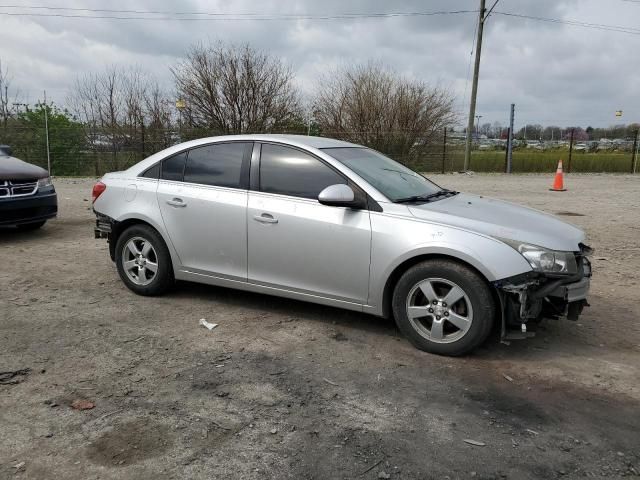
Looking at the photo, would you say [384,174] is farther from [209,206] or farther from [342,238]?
[209,206]

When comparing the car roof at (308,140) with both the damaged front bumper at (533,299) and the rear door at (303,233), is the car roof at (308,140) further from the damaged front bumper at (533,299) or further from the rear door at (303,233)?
the damaged front bumper at (533,299)

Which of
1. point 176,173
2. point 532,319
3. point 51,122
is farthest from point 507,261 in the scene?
point 51,122

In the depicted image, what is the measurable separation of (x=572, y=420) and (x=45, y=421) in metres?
3.01

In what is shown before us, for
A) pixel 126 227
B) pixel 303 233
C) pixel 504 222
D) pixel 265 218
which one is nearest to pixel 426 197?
pixel 504 222

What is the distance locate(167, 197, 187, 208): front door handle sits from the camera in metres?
5.10

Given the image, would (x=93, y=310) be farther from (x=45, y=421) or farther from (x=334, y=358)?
(x=334, y=358)

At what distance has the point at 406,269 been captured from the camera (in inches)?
166

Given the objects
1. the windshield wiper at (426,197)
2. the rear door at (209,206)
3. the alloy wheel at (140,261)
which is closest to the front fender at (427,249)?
the windshield wiper at (426,197)

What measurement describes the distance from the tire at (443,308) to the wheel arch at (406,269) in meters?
0.03

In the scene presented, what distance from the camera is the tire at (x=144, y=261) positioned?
17.3 ft

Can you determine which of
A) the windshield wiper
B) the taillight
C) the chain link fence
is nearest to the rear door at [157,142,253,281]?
the taillight

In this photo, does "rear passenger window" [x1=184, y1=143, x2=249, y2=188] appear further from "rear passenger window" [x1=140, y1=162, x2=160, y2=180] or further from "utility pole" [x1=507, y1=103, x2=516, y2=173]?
"utility pole" [x1=507, y1=103, x2=516, y2=173]

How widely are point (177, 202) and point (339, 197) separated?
169 cm

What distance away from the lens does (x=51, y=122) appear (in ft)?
69.5
